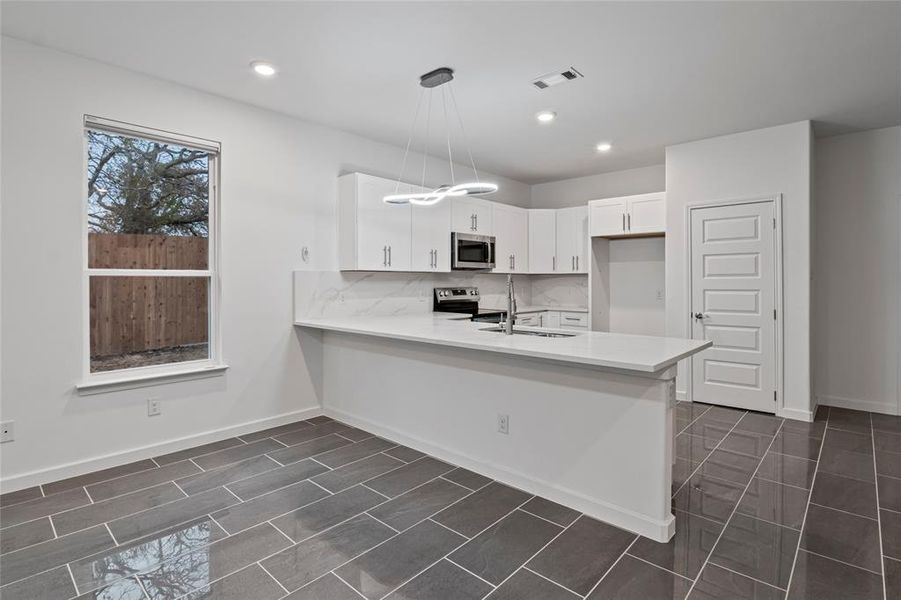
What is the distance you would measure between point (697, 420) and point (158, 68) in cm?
488

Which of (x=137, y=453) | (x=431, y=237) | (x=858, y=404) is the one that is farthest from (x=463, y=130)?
(x=858, y=404)

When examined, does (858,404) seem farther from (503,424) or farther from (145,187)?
(145,187)

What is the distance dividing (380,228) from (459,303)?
149 centimetres

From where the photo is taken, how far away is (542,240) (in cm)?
607

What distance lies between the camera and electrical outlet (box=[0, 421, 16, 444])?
2.65 m

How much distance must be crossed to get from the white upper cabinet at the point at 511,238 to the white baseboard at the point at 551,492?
2.83 metres

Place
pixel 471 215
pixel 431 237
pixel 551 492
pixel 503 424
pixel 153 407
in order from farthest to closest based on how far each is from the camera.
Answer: pixel 471 215
pixel 431 237
pixel 153 407
pixel 503 424
pixel 551 492

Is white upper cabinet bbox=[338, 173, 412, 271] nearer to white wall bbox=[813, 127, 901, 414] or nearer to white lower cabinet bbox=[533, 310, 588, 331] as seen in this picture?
white lower cabinet bbox=[533, 310, 588, 331]

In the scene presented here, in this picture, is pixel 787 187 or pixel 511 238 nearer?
pixel 787 187

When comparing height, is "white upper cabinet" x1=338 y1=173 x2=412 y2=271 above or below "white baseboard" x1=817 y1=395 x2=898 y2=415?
above

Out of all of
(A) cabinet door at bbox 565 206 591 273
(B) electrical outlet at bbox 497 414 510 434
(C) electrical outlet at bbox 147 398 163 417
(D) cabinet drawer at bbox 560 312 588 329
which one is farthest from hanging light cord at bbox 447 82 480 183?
(C) electrical outlet at bbox 147 398 163 417

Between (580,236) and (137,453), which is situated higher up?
(580,236)

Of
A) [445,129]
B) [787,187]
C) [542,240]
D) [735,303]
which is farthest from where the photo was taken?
[542,240]

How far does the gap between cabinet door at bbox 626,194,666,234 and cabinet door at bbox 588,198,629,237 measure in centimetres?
8
